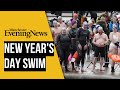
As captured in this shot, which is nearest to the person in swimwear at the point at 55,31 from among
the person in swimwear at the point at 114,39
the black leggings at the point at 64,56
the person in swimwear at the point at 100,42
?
the black leggings at the point at 64,56

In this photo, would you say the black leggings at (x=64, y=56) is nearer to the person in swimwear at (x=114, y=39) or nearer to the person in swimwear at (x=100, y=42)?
the person in swimwear at (x=100, y=42)

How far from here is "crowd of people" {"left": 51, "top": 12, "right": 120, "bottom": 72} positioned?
440 inches

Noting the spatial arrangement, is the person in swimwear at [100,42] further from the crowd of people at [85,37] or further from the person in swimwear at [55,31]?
the person in swimwear at [55,31]

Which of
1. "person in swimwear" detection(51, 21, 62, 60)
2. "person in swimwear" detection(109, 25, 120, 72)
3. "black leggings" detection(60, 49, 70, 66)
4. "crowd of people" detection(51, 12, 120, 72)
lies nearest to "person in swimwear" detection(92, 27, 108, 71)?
"crowd of people" detection(51, 12, 120, 72)

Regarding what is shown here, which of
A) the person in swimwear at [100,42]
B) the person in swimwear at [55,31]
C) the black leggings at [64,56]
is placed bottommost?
the black leggings at [64,56]

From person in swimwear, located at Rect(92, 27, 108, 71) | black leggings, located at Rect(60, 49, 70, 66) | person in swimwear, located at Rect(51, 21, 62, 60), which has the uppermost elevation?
person in swimwear, located at Rect(51, 21, 62, 60)

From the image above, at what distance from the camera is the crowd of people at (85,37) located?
11164mm

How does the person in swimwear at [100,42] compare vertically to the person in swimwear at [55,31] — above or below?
below

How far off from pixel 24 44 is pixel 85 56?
173cm

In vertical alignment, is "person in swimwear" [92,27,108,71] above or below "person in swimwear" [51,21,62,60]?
below

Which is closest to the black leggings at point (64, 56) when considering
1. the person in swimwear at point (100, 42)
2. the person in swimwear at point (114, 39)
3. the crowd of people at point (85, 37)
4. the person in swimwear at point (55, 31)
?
the crowd of people at point (85, 37)

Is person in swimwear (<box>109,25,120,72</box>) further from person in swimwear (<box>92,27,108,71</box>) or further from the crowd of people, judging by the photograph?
person in swimwear (<box>92,27,108,71</box>)
